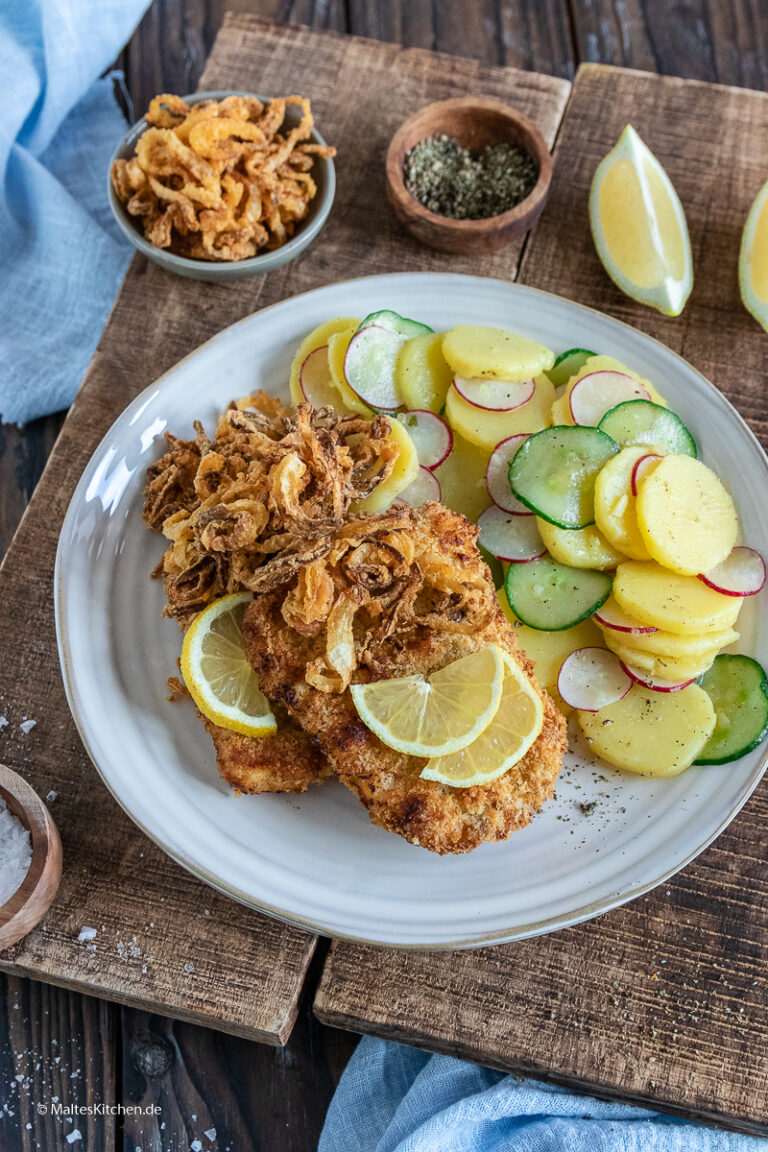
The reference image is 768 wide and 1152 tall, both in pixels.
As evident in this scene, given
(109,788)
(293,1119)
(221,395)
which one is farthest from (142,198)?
(293,1119)

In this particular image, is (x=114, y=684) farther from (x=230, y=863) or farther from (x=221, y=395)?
(x=221, y=395)

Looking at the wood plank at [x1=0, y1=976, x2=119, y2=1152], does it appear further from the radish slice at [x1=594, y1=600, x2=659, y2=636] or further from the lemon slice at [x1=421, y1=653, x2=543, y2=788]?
the radish slice at [x1=594, y1=600, x2=659, y2=636]

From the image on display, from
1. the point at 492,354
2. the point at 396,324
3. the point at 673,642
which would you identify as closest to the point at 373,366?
the point at 396,324

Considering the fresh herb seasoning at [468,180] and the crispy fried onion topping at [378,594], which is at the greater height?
the fresh herb seasoning at [468,180]

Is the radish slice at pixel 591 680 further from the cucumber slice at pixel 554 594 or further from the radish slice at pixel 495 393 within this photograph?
the radish slice at pixel 495 393

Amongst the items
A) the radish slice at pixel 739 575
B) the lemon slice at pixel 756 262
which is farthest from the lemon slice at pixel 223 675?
the lemon slice at pixel 756 262

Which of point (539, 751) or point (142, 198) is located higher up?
point (142, 198)

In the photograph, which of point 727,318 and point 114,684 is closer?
point 114,684

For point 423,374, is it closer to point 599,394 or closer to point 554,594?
point 599,394

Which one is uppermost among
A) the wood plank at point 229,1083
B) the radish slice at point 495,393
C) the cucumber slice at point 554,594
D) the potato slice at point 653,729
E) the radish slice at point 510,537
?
the radish slice at point 495,393
